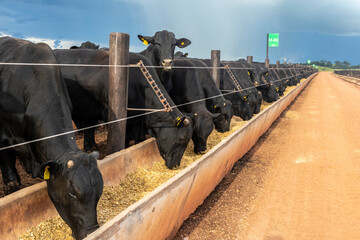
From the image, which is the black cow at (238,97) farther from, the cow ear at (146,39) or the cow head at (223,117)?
the cow ear at (146,39)

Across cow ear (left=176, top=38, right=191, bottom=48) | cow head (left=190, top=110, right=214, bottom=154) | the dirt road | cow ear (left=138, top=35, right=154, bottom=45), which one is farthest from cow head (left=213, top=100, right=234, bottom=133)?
cow ear (left=138, top=35, right=154, bottom=45)

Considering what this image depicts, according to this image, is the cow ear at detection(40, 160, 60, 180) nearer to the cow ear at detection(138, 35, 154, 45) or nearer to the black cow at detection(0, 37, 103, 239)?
the black cow at detection(0, 37, 103, 239)

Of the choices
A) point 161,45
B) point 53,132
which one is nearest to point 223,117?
point 161,45

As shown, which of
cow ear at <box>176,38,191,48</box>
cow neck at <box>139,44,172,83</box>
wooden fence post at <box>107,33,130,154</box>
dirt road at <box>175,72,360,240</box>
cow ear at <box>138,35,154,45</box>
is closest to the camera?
dirt road at <box>175,72,360,240</box>

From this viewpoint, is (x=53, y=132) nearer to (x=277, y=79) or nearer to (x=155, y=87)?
(x=155, y=87)

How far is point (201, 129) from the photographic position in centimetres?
642

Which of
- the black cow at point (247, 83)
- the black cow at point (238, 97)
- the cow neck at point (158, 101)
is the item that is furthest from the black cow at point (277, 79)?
the cow neck at point (158, 101)

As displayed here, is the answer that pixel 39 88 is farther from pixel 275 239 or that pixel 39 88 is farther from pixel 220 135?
pixel 220 135

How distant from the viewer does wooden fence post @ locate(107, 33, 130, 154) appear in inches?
191

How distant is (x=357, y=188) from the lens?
5.48m

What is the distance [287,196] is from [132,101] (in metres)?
3.25

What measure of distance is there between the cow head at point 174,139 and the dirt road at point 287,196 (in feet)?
3.13

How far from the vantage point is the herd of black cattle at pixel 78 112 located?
2938 mm

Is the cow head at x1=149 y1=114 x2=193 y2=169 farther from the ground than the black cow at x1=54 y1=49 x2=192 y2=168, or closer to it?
closer to it
